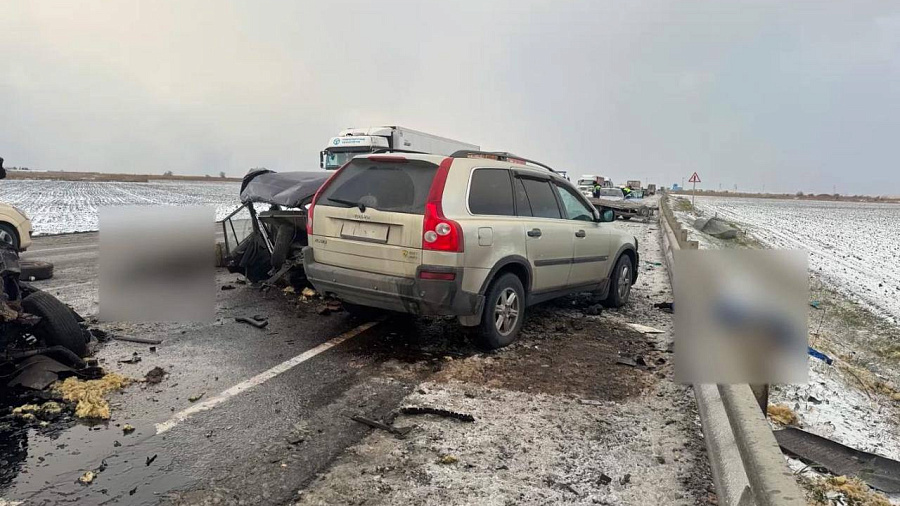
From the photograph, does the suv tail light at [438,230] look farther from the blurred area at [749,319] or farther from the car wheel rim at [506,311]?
the blurred area at [749,319]

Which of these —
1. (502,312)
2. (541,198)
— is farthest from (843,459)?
(541,198)

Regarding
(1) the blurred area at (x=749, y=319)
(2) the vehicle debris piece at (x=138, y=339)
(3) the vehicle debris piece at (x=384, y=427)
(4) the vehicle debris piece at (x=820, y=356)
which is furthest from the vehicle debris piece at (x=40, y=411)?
(4) the vehicle debris piece at (x=820, y=356)

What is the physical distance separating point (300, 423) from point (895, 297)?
11.0 m

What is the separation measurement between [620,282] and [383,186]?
12.7 feet

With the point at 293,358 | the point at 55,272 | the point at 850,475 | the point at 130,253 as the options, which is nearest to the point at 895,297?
the point at 850,475

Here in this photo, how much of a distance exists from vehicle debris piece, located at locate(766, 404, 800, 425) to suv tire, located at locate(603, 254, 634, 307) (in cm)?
342

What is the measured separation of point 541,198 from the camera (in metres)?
6.21

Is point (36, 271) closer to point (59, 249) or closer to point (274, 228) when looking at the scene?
point (274, 228)

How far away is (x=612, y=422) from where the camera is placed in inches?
158

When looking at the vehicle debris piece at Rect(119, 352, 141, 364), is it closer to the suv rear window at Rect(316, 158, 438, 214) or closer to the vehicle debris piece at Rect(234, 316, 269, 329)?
the vehicle debris piece at Rect(234, 316, 269, 329)

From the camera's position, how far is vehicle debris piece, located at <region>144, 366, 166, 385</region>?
4.53 metres

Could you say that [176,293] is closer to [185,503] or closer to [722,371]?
[185,503]

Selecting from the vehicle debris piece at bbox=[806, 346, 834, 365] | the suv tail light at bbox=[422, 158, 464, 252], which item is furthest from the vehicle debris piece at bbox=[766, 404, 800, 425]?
the suv tail light at bbox=[422, 158, 464, 252]

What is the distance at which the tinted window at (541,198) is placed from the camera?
605cm
